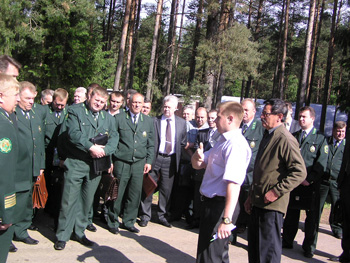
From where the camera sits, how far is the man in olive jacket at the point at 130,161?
588 cm

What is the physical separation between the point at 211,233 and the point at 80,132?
2.45 m

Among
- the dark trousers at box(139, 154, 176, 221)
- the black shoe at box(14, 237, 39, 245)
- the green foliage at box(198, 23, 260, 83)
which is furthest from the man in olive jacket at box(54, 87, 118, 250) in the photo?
the green foliage at box(198, 23, 260, 83)

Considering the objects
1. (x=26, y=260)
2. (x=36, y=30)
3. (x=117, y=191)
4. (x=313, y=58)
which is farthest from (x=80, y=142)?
(x=313, y=58)

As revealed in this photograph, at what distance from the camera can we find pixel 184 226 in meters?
6.69

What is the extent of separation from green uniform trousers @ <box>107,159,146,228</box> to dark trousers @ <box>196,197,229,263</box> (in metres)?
2.67

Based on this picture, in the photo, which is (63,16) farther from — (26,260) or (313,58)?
(313,58)

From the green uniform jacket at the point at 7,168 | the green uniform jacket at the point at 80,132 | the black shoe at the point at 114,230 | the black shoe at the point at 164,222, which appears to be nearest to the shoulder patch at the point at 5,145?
the green uniform jacket at the point at 7,168

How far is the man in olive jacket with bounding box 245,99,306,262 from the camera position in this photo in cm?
382

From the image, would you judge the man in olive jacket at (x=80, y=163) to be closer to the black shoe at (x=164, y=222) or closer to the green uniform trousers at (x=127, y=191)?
the green uniform trousers at (x=127, y=191)

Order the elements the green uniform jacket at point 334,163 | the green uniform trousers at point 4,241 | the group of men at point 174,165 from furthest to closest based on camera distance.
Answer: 1. the green uniform jacket at point 334,163
2. the group of men at point 174,165
3. the green uniform trousers at point 4,241

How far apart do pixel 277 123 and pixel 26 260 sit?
11.3 feet

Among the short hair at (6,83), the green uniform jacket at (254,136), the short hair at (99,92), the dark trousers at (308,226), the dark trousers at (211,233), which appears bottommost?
the dark trousers at (308,226)

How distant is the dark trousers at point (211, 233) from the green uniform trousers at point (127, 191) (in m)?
2.67

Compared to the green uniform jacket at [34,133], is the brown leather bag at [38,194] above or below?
below
